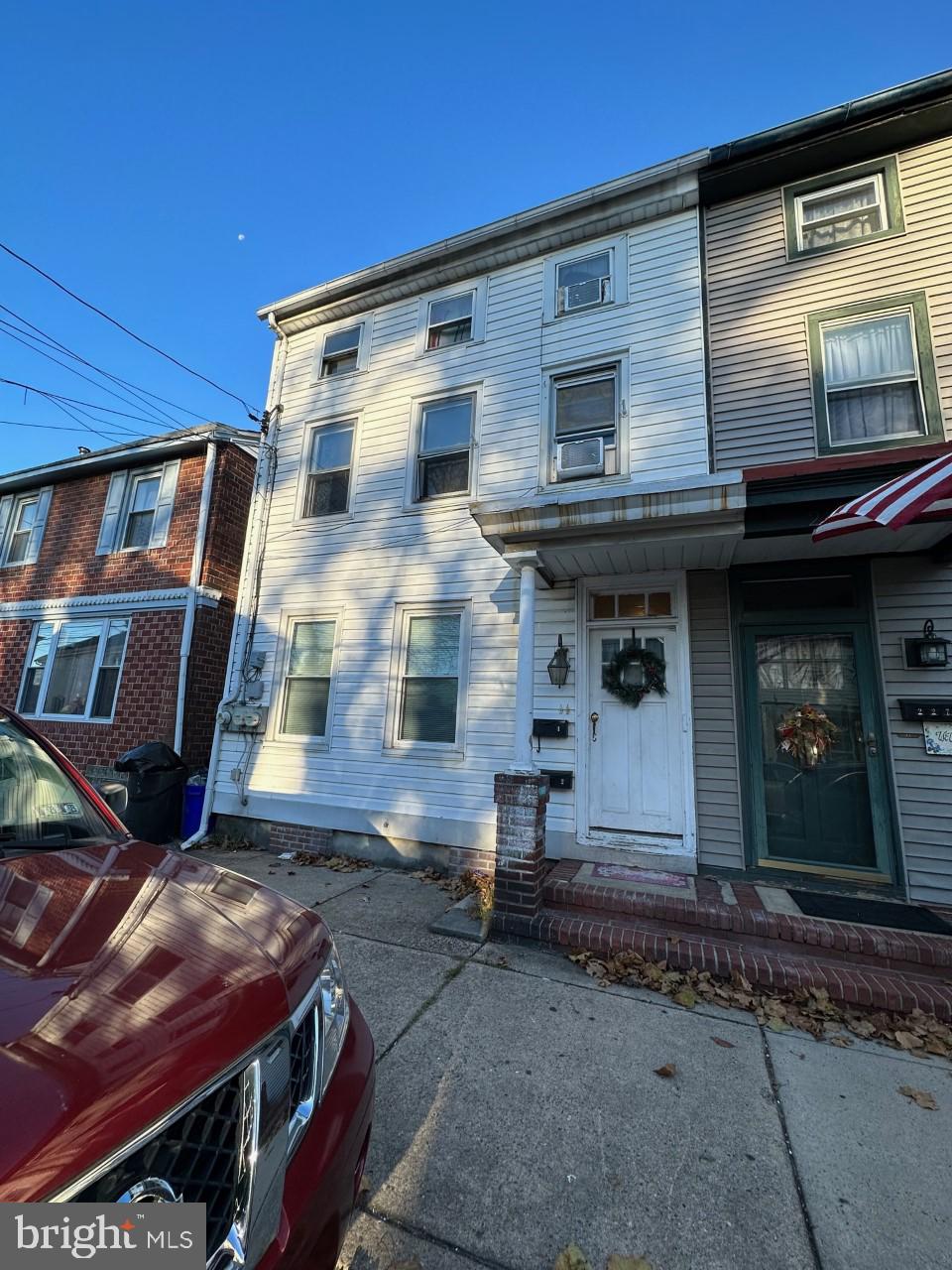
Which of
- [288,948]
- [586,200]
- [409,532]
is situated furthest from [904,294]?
[288,948]

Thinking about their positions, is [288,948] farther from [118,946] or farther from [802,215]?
[802,215]

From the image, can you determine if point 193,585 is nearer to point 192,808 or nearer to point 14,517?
point 192,808

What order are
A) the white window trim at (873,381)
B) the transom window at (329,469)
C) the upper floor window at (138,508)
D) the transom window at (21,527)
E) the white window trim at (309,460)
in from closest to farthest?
the white window trim at (873,381) < the white window trim at (309,460) < the transom window at (329,469) < the upper floor window at (138,508) < the transom window at (21,527)

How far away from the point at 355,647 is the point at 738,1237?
19.0 ft

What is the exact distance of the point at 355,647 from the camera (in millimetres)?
6777

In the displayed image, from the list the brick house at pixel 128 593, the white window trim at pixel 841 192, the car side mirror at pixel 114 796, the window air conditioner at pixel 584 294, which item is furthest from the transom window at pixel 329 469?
the white window trim at pixel 841 192

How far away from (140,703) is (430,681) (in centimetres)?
478

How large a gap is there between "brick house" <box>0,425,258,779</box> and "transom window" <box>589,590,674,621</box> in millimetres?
5944

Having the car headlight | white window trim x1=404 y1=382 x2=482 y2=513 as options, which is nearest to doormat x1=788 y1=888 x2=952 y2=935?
the car headlight

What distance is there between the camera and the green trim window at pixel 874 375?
5.10 meters

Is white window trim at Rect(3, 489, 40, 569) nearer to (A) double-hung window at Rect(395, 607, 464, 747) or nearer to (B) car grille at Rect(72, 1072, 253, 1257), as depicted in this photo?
(A) double-hung window at Rect(395, 607, 464, 747)

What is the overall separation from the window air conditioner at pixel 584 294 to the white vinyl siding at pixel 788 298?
1.16 m

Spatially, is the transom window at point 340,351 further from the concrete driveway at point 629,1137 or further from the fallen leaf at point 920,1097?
the fallen leaf at point 920,1097

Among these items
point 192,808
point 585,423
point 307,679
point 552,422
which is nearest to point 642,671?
point 585,423
